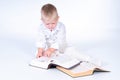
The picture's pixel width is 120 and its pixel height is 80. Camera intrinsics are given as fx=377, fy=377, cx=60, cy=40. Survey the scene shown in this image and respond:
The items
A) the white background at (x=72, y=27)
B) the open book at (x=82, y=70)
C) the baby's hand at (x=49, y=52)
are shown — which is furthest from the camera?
the white background at (x=72, y=27)

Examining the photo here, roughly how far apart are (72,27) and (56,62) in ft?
4.04

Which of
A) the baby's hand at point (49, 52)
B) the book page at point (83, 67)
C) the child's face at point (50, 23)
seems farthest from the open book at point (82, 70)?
the child's face at point (50, 23)

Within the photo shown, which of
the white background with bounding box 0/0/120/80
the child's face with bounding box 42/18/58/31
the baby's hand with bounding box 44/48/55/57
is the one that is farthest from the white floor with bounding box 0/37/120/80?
the child's face with bounding box 42/18/58/31

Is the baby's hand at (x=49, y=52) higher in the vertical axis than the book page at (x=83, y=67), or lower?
higher

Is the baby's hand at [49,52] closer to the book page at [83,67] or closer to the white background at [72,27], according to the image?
the white background at [72,27]

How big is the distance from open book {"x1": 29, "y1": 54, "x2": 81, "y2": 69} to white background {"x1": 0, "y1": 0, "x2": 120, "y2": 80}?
18 centimetres

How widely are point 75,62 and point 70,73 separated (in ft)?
0.45

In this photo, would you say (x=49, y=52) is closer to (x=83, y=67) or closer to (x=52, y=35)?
(x=52, y=35)

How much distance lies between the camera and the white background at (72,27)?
285 centimetres

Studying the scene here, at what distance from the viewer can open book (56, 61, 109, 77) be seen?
88.5 inches

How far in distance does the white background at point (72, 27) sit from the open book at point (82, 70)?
305 millimetres

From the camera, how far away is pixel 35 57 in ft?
8.69

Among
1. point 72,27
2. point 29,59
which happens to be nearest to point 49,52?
point 29,59

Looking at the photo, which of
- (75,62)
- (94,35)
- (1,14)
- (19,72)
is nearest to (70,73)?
(75,62)
